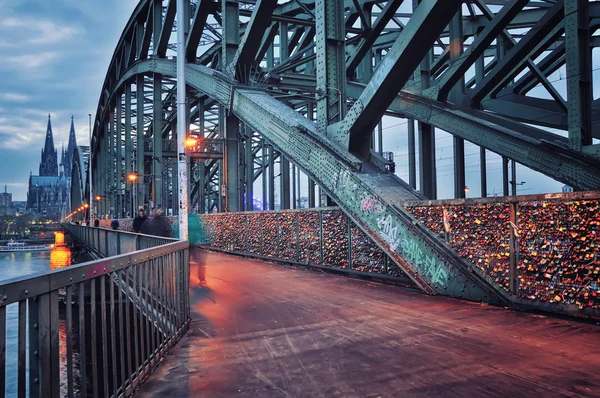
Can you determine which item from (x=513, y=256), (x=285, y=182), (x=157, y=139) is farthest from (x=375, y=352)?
(x=285, y=182)

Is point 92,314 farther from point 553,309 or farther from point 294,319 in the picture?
point 553,309

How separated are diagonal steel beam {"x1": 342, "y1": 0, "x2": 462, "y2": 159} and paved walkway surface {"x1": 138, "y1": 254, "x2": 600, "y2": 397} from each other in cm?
411

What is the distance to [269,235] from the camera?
49.3 ft

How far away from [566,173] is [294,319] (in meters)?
10.3

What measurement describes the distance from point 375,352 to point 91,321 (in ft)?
9.75

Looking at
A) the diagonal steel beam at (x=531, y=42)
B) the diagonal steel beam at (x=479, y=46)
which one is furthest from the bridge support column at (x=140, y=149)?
the diagonal steel beam at (x=531, y=42)

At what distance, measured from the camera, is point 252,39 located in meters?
14.1

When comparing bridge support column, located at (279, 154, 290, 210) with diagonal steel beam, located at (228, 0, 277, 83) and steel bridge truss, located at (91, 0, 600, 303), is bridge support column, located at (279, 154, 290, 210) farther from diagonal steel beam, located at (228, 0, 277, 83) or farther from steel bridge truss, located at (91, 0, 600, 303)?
diagonal steel beam, located at (228, 0, 277, 83)

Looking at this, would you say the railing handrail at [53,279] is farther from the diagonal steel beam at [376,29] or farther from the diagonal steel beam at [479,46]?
the diagonal steel beam at [479,46]

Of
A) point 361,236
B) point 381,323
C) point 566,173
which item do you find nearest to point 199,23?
point 361,236

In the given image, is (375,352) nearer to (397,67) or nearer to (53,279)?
(53,279)

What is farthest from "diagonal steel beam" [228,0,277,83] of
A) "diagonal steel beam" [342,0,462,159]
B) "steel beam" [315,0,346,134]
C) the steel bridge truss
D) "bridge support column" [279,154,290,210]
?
"bridge support column" [279,154,290,210]

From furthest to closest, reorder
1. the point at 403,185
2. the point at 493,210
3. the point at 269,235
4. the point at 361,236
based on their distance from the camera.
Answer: the point at 269,235 < the point at 361,236 < the point at 403,185 < the point at 493,210

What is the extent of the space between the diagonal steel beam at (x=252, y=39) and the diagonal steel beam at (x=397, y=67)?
503cm
